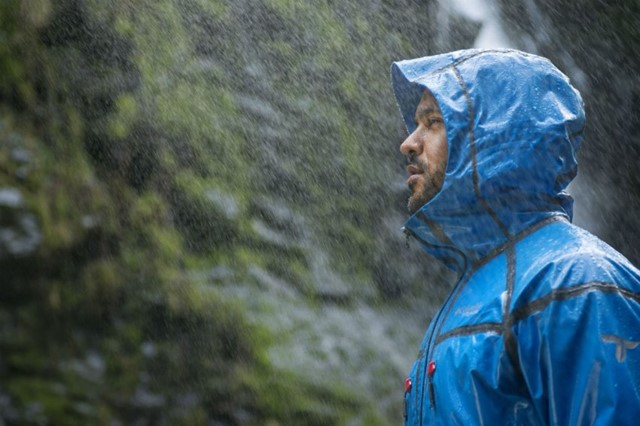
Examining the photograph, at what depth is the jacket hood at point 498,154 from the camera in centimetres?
225

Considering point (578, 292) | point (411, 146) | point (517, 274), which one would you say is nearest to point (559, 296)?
point (578, 292)

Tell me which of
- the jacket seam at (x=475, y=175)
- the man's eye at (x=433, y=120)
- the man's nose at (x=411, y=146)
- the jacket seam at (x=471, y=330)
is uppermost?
the man's eye at (x=433, y=120)

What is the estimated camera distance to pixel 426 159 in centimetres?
251

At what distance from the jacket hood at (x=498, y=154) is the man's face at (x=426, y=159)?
52 millimetres

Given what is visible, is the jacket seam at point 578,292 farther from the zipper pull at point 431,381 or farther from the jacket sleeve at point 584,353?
the zipper pull at point 431,381

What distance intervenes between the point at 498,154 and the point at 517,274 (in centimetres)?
41

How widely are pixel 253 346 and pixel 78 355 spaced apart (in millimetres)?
1052

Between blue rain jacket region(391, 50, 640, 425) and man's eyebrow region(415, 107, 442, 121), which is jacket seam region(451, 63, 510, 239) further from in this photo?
man's eyebrow region(415, 107, 442, 121)

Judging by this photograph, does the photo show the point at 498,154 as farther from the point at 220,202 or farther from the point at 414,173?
the point at 220,202

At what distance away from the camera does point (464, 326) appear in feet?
6.75

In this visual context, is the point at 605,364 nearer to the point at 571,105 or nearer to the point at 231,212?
the point at 571,105

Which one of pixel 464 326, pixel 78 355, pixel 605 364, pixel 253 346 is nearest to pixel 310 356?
pixel 253 346

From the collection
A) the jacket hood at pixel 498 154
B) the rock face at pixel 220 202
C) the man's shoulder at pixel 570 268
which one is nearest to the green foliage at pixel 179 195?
the rock face at pixel 220 202

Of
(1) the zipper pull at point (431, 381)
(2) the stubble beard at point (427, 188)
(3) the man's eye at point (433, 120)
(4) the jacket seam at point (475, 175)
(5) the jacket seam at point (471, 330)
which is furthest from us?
(3) the man's eye at point (433, 120)
